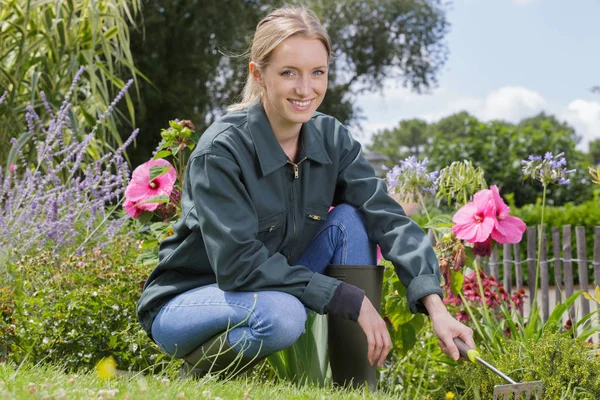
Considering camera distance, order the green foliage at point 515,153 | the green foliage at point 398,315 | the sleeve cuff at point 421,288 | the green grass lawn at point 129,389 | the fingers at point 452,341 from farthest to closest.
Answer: the green foliage at point 515,153 < the green foliage at point 398,315 < the sleeve cuff at point 421,288 < the fingers at point 452,341 < the green grass lawn at point 129,389

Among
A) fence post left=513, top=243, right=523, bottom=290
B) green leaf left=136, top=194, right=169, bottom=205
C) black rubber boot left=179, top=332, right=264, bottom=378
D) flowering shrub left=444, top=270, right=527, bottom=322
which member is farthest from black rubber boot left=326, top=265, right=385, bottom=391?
fence post left=513, top=243, right=523, bottom=290

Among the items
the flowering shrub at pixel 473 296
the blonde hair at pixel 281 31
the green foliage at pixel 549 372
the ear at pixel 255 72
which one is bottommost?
the green foliage at pixel 549 372

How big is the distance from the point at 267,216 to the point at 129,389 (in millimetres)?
708

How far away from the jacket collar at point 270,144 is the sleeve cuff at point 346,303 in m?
0.43

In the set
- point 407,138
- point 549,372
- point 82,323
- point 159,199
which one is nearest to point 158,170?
point 159,199

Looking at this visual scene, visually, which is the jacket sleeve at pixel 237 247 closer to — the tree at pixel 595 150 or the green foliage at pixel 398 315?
the green foliage at pixel 398 315

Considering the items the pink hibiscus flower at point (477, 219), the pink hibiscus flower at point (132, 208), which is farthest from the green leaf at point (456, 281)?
the pink hibiscus flower at point (132, 208)

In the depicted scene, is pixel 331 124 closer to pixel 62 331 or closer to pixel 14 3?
pixel 62 331

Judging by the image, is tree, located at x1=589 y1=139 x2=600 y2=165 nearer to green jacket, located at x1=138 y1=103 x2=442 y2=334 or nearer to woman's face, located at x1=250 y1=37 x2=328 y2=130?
green jacket, located at x1=138 y1=103 x2=442 y2=334

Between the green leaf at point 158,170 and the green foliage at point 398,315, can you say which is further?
the green leaf at point 158,170

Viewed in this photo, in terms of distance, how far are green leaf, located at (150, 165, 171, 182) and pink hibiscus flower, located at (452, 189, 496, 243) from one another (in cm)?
110

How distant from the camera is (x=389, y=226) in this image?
2283 millimetres

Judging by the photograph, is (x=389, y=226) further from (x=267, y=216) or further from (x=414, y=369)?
(x=414, y=369)

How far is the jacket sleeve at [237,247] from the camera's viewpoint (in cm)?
200
